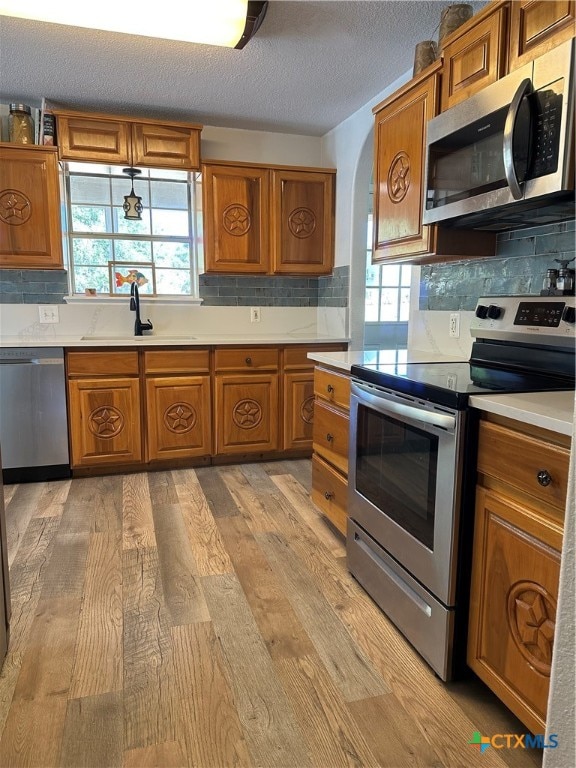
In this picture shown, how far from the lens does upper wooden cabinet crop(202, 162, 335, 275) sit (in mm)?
3549

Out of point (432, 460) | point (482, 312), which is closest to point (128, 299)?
point (482, 312)

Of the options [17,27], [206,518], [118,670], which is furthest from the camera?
[206,518]

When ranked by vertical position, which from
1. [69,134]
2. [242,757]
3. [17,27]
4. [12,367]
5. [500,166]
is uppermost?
[17,27]

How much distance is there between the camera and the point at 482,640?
140 centimetres

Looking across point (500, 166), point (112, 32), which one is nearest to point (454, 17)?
point (500, 166)

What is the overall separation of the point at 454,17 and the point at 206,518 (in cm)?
249

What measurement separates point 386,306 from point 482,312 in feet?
8.70

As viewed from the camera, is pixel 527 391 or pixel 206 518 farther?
pixel 206 518

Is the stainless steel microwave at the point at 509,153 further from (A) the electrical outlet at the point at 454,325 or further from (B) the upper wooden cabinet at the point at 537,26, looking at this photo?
(A) the electrical outlet at the point at 454,325

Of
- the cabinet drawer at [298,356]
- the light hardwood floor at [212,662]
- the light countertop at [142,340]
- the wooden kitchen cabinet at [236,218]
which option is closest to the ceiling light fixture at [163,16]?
the wooden kitchen cabinet at [236,218]

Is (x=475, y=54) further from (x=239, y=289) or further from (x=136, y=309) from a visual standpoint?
(x=136, y=309)

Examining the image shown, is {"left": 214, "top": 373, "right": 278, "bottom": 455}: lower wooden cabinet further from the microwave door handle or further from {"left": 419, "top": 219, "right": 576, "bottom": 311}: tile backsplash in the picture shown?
the microwave door handle

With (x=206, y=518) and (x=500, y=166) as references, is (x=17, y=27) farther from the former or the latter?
(x=206, y=518)

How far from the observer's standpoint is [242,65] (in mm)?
2734
